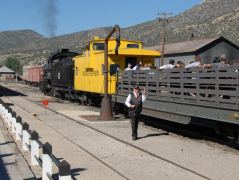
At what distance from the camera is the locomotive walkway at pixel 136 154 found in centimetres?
976

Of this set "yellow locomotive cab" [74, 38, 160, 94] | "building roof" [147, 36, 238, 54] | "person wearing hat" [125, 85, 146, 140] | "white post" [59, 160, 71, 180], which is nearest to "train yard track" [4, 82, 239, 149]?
"person wearing hat" [125, 85, 146, 140]

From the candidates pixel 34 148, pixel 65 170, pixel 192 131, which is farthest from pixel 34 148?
pixel 192 131

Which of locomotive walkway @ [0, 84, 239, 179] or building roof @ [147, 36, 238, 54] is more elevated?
building roof @ [147, 36, 238, 54]

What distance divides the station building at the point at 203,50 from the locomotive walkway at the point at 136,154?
48.9 meters

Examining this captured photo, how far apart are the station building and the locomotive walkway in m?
48.9

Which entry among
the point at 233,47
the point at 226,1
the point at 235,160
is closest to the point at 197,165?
the point at 235,160

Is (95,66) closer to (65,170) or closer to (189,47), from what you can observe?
(65,170)

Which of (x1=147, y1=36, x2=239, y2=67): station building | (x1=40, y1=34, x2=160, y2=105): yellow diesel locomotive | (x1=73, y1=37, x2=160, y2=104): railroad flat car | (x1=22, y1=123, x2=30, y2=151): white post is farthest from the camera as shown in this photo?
(x1=147, y1=36, x2=239, y2=67): station building

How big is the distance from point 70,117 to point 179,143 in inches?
348

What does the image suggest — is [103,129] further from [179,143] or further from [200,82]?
[200,82]

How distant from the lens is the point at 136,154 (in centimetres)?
1198

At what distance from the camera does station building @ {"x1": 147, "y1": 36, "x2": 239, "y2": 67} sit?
65.8 metres

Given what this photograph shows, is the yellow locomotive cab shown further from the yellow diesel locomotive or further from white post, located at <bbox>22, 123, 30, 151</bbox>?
white post, located at <bbox>22, 123, 30, 151</bbox>

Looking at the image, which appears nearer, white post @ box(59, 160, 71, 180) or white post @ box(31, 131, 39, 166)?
white post @ box(59, 160, 71, 180)
